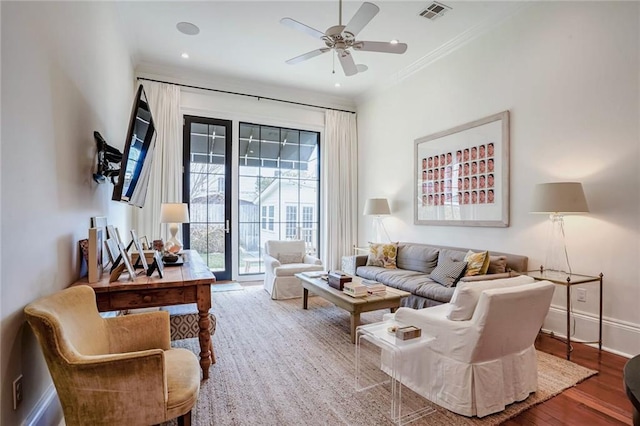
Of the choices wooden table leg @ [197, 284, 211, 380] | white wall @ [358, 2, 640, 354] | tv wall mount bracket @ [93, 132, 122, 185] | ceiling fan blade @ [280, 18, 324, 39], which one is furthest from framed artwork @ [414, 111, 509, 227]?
tv wall mount bracket @ [93, 132, 122, 185]

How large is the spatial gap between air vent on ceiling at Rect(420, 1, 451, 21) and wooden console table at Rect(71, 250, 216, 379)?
11.7 feet

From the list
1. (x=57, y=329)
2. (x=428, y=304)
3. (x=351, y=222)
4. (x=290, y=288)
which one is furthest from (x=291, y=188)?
(x=57, y=329)

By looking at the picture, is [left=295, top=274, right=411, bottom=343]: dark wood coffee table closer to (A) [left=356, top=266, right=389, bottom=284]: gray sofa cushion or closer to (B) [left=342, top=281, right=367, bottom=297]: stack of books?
(B) [left=342, top=281, right=367, bottom=297]: stack of books

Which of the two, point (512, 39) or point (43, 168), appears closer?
point (43, 168)

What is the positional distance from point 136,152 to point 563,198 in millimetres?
3591

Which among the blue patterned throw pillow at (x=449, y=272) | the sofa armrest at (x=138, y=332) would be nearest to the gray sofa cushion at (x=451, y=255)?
the blue patterned throw pillow at (x=449, y=272)

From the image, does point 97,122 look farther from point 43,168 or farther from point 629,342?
point 629,342

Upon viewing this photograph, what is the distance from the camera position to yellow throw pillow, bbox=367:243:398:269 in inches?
187

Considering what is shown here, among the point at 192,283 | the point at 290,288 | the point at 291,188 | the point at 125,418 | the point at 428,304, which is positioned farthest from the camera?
the point at 291,188

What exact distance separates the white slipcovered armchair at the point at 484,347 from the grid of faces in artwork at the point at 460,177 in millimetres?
2124

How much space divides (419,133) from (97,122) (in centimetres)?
411

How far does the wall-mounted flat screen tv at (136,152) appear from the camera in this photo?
7.29 feet

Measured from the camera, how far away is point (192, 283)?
85.7 inches

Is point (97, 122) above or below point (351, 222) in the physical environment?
above
